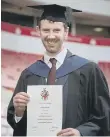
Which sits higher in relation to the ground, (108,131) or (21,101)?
(21,101)

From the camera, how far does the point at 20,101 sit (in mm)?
1099

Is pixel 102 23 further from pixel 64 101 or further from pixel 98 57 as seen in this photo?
pixel 64 101

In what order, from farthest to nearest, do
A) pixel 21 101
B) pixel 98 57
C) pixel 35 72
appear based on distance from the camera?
pixel 98 57, pixel 35 72, pixel 21 101

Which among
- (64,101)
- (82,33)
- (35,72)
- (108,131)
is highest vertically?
(82,33)

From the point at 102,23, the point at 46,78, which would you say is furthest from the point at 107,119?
the point at 102,23

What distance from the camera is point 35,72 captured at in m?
1.22

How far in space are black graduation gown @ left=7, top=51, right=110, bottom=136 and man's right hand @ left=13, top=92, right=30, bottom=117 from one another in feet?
0.12

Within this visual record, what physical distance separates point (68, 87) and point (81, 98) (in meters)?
0.06

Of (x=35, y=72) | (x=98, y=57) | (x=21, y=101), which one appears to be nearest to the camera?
(x=21, y=101)

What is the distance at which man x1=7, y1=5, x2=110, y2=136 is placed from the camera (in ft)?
3.67

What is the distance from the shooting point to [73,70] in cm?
119

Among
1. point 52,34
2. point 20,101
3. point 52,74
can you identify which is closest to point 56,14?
point 52,34

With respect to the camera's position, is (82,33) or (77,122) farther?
(82,33)

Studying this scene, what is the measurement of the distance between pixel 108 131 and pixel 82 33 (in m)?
0.62
